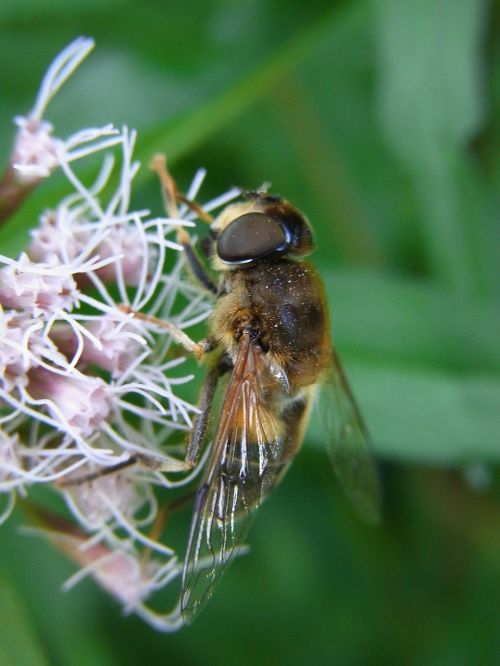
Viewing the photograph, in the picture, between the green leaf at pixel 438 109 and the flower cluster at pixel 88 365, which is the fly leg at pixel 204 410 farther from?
the green leaf at pixel 438 109

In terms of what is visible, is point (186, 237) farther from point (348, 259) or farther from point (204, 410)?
point (348, 259)

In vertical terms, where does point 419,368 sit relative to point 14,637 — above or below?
above

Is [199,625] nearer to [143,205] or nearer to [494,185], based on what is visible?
[143,205]

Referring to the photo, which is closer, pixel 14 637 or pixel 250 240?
pixel 250 240

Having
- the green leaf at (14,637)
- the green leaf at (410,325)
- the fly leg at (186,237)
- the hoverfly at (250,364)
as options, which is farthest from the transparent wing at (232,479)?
the green leaf at (410,325)

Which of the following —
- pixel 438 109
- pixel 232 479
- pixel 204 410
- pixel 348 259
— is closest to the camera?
pixel 232 479

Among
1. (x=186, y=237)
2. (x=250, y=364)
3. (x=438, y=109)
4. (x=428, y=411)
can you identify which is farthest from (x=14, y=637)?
(x=438, y=109)

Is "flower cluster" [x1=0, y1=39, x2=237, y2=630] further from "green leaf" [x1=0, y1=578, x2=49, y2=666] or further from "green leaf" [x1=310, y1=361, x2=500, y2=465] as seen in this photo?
"green leaf" [x1=310, y1=361, x2=500, y2=465]

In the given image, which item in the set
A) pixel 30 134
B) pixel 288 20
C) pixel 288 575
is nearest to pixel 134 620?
pixel 288 575
